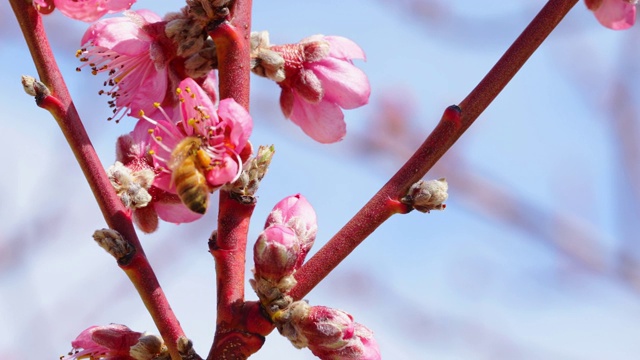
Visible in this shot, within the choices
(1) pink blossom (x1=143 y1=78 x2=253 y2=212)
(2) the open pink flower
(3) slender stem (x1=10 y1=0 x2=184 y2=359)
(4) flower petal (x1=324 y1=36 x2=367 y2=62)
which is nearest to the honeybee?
(1) pink blossom (x1=143 y1=78 x2=253 y2=212)

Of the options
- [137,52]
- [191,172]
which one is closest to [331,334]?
[191,172]

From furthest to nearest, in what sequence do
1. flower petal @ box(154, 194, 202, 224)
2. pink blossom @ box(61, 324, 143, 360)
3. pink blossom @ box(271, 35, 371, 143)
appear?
pink blossom @ box(271, 35, 371, 143)
flower petal @ box(154, 194, 202, 224)
pink blossom @ box(61, 324, 143, 360)

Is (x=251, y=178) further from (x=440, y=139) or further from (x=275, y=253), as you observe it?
(x=440, y=139)

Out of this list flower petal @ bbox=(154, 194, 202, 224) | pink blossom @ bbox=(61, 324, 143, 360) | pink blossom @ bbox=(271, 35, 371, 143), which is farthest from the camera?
pink blossom @ bbox=(271, 35, 371, 143)

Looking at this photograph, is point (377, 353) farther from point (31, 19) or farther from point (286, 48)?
point (31, 19)

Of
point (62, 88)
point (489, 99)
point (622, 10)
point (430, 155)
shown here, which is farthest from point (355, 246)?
point (622, 10)

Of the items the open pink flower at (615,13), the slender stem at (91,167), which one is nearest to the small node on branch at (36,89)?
the slender stem at (91,167)

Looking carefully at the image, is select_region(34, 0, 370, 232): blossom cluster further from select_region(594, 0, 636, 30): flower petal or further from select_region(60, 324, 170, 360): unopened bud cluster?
select_region(594, 0, 636, 30): flower petal

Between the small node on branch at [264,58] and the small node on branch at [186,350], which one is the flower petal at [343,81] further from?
the small node on branch at [186,350]
